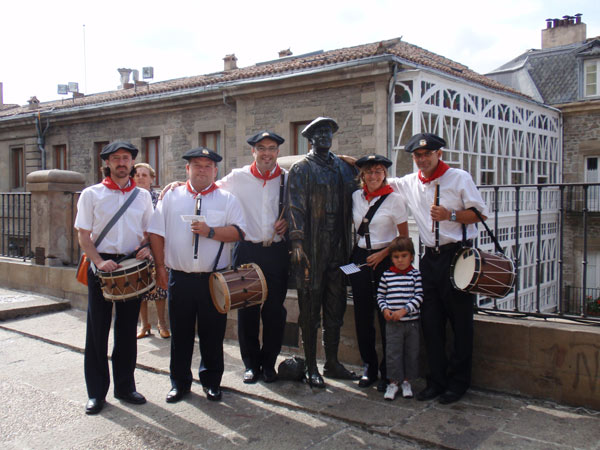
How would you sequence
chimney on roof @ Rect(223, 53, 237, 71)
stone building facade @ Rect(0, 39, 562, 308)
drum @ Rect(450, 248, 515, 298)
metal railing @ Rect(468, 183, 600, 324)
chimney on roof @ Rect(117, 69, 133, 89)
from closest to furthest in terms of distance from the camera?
1. drum @ Rect(450, 248, 515, 298)
2. stone building facade @ Rect(0, 39, 562, 308)
3. metal railing @ Rect(468, 183, 600, 324)
4. chimney on roof @ Rect(223, 53, 237, 71)
5. chimney on roof @ Rect(117, 69, 133, 89)

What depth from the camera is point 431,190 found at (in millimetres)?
4348

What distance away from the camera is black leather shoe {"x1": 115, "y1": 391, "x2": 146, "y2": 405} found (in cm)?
443

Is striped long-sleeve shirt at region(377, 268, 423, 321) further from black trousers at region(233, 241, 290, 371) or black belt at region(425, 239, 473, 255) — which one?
black trousers at region(233, 241, 290, 371)

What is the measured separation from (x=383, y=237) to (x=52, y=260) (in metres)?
5.66

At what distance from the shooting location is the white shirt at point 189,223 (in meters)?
4.38

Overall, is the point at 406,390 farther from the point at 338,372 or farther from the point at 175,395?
the point at 175,395

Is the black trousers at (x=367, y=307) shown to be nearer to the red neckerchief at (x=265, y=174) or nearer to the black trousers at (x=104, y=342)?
the red neckerchief at (x=265, y=174)

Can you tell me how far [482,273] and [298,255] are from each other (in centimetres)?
134

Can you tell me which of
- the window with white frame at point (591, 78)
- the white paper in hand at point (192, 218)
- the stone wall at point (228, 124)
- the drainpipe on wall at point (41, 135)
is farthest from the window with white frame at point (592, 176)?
the drainpipe on wall at point (41, 135)

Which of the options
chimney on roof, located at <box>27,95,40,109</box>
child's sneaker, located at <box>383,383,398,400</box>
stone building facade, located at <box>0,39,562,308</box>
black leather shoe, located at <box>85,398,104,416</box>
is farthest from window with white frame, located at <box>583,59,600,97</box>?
chimney on roof, located at <box>27,95,40,109</box>

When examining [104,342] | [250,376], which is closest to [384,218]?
[250,376]

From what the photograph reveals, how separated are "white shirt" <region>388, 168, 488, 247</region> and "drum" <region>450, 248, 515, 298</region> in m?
0.21

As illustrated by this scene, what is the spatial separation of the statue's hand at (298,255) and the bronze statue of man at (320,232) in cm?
Result: 2

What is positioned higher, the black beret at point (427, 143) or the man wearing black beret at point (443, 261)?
the black beret at point (427, 143)
